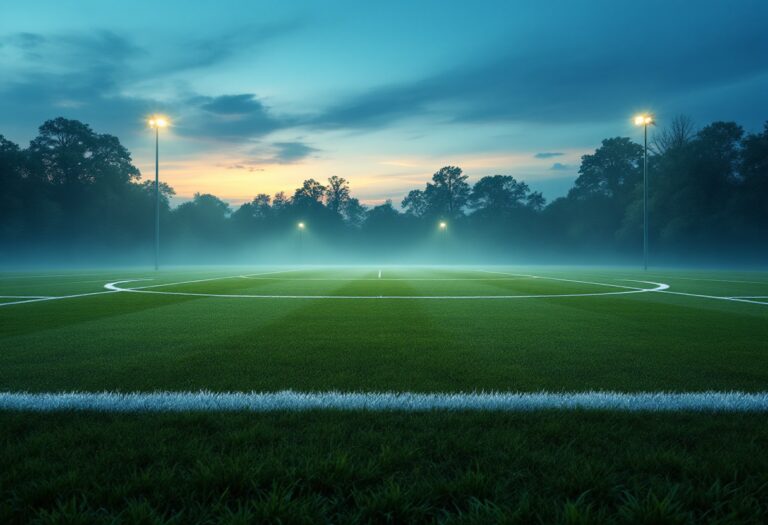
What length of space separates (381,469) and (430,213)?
77.3m

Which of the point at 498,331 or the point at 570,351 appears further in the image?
the point at 498,331

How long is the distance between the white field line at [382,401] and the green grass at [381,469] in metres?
0.21

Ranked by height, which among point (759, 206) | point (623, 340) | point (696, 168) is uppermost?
point (696, 168)

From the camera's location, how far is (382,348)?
192 inches

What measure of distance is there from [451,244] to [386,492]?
7086 centimetres

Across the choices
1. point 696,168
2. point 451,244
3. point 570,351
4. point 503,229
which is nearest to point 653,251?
point 696,168

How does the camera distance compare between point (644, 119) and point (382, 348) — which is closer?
point (382, 348)

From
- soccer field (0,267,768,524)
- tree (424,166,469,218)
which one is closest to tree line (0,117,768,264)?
tree (424,166,469,218)

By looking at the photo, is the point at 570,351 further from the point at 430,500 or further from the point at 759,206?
the point at 759,206

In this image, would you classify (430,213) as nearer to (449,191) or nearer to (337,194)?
(449,191)

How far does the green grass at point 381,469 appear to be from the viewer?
5.74ft

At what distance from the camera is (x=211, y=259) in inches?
2537

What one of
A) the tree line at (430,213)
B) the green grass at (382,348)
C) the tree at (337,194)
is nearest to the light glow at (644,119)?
the tree line at (430,213)

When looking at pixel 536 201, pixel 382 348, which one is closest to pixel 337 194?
pixel 536 201
